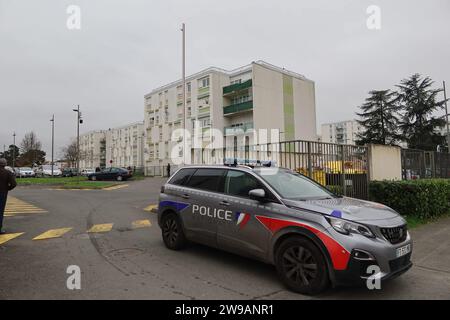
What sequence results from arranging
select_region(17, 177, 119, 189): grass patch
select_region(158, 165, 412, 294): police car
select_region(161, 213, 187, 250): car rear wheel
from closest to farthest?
select_region(158, 165, 412, 294): police car
select_region(161, 213, 187, 250): car rear wheel
select_region(17, 177, 119, 189): grass patch

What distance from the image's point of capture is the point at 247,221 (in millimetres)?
4980

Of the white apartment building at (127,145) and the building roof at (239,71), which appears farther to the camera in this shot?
the white apartment building at (127,145)

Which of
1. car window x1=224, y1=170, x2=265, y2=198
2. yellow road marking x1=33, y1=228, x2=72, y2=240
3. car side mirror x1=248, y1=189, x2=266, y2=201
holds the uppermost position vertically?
car window x1=224, y1=170, x2=265, y2=198

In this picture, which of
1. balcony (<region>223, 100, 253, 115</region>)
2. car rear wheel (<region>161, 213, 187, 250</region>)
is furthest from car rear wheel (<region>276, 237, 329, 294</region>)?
balcony (<region>223, 100, 253, 115</region>)

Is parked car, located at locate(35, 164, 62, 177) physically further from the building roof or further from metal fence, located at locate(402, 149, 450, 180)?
metal fence, located at locate(402, 149, 450, 180)

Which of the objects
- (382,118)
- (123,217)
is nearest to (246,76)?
(382,118)

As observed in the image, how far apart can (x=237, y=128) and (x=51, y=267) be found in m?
40.2

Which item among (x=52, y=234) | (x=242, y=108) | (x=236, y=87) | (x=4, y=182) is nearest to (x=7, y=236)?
(x=52, y=234)

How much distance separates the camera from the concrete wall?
458 inches

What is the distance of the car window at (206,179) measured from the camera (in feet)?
19.2

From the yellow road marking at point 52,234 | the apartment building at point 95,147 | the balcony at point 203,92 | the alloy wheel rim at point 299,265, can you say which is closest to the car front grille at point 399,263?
the alloy wheel rim at point 299,265

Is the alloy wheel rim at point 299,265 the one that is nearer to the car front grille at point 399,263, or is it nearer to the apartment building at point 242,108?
the car front grille at point 399,263

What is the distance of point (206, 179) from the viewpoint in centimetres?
610
